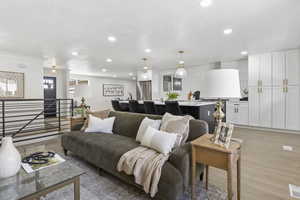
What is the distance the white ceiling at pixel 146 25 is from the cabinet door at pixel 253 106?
4.66 ft

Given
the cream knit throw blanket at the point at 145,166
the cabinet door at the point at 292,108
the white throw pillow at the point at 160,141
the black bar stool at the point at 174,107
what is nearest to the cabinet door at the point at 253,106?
the cabinet door at the point at 292,108

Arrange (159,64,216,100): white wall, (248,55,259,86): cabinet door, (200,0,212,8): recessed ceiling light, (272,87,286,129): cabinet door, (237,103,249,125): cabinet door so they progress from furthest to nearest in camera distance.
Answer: (159,64,216,100): white wall → (237,103,249,125): cabinet door → (248,55,259,86): cabinet door → (272,87,286,129): cabinet door → (200,0,212,8): recessed ceiling light

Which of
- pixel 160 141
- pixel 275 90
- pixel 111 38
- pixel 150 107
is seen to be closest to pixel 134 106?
pixel 150 107

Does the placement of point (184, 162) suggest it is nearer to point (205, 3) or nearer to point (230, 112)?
point (205, 3)

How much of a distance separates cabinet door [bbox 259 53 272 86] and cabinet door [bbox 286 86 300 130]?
1.92ft

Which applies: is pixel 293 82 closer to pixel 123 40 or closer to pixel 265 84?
pixel 265 84

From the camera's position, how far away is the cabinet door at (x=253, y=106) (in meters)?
5.20

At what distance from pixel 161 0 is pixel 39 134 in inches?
175

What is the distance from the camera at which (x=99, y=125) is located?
2.97m

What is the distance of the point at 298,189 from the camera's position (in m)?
1.94

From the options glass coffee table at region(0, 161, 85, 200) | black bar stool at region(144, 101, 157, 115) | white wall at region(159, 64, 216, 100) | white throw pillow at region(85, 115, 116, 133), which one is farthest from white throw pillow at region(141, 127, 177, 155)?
white wall at region(159, 64, 216, 100)

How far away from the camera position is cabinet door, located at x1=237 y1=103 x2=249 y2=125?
5461mm

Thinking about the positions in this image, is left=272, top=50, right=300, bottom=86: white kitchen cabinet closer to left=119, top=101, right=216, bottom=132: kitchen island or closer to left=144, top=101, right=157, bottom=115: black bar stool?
left=119, top=101, right=216, bottom=132: kitchen island

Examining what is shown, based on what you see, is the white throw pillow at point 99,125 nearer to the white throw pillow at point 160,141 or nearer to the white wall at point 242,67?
the white throw pillow at point 160,141
